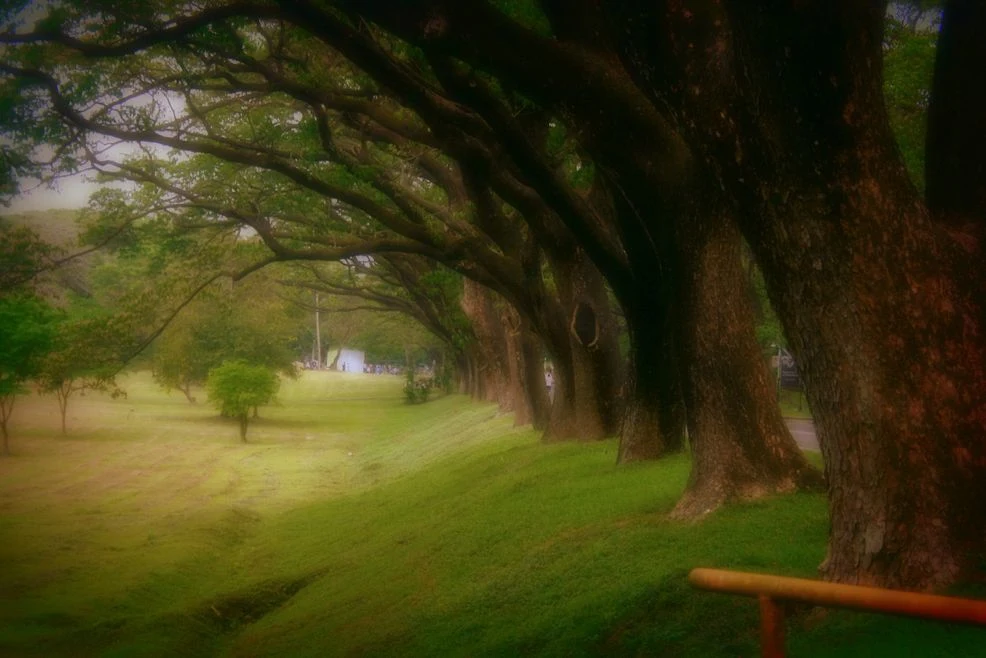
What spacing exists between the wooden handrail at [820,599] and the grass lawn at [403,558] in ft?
4.32

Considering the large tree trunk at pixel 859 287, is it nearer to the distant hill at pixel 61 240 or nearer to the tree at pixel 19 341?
the distant hill at pixel 61 240

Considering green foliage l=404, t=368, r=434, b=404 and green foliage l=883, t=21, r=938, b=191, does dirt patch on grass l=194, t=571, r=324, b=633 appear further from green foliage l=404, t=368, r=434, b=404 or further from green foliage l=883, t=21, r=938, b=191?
green foliage l=404, t=368, r=434, b=404

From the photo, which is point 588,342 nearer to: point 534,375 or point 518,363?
point 534,375

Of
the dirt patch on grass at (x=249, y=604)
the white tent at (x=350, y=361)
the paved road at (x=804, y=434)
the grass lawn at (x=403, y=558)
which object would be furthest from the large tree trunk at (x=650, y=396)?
the white tent at (x=350, y=361)

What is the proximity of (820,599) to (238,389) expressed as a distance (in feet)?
135

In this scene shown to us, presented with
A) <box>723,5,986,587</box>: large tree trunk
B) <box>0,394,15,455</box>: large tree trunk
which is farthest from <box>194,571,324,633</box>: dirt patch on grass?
<box>0,394,15,455</box>: large tree trunk

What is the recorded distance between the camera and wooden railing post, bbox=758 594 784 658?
14.6 ft

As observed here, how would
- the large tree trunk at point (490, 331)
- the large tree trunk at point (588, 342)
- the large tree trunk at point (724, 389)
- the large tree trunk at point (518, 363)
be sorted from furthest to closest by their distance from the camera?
the large tree trunk at point (490, 331) < the large tree trunk at point (518, 363) < the large tree trunk at point (588, 342) < the large tree trunk at point (724, 389)

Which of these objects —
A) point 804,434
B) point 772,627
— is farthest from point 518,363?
point 772,627

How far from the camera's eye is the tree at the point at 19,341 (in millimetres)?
25844

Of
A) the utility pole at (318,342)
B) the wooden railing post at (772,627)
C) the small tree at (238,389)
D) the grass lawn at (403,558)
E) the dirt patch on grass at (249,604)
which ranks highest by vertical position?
the utility pole at (318,342)

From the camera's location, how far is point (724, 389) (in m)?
9.69

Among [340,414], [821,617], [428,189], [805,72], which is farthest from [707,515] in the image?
[340,414]

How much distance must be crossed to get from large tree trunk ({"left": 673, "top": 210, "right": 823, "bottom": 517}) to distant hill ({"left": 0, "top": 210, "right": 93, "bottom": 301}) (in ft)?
40.9
